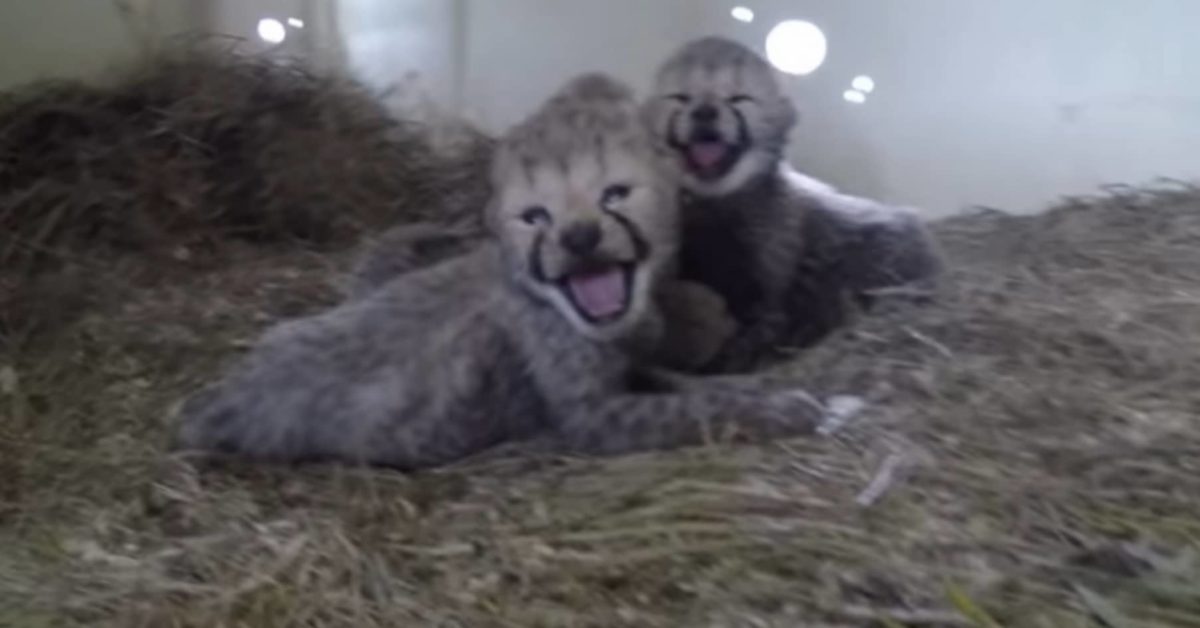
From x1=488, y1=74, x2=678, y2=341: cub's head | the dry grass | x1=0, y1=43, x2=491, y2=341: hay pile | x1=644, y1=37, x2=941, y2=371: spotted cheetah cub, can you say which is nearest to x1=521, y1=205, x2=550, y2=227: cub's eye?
x1=488, y1=74, x2=678, y2=341: cub's head

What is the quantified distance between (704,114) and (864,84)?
770 millimetres

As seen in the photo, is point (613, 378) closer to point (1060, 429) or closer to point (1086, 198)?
point (1060, 429)

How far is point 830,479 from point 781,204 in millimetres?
797

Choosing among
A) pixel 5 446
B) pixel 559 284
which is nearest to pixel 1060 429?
pixel 559 284

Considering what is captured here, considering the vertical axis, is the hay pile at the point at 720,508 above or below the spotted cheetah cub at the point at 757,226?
below

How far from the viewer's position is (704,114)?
92.0 inches

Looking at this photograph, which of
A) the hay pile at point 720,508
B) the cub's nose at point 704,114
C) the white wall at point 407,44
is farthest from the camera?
the white wall at point 407,44

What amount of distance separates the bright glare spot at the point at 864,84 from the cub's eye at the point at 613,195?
3.96 feet

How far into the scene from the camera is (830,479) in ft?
5.67

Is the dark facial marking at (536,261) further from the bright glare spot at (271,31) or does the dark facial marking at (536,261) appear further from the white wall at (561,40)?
the bright glare spot at (271,31)

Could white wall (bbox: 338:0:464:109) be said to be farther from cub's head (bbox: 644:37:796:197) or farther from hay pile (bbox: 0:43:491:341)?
cub's head (bbox: 644:37:796:197)

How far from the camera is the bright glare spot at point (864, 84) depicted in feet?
9.91

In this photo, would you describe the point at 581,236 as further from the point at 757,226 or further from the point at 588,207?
the point at 757,226

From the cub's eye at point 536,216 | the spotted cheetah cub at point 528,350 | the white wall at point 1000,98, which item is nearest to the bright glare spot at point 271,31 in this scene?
the white wall at point 1000,98
